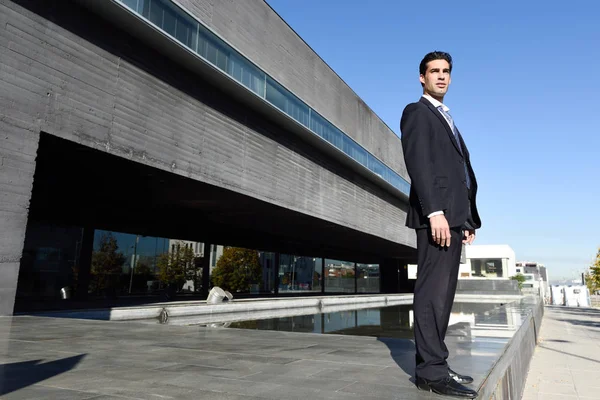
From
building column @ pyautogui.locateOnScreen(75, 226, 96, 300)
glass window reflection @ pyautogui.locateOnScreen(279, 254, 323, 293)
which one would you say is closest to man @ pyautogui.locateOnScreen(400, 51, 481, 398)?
building column @ pyautogui.locateOnScreen(75, 226, 96, 300)

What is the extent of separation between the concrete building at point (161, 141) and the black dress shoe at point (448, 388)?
22.8 feet

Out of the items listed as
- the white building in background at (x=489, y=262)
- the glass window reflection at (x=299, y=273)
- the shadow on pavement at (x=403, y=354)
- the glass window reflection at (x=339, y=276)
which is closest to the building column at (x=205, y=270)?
the glass window reflection at (x=299, y=273)

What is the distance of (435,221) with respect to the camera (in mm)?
2311

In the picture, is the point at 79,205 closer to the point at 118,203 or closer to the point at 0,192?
the point at 118,203

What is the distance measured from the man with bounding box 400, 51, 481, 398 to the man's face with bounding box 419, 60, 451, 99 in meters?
0.01

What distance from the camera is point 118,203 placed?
15602 mm

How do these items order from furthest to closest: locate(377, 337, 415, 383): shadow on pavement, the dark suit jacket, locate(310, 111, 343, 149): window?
locate(310, 111, 343, 149): window → locate(377, 337, 415, 383): shadow on pavement → the dark suit jacket

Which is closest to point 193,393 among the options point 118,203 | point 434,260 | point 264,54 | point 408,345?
point 434,260

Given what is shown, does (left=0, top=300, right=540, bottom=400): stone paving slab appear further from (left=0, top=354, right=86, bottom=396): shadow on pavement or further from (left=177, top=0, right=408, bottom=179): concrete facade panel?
(left=177, top=0, right=408, bottom=179): concrete facade panel

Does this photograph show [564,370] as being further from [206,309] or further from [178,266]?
[178,266]

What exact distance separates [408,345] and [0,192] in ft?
22.1

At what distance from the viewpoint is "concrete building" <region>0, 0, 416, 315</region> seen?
734cm

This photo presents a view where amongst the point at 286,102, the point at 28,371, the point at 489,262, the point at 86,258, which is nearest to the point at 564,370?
the point at 28,371

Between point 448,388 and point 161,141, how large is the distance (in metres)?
9.20
